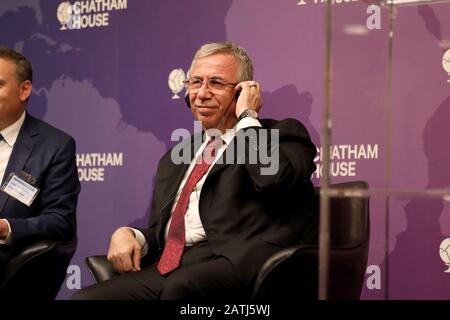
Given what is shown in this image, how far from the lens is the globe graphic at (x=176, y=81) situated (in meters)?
4.50

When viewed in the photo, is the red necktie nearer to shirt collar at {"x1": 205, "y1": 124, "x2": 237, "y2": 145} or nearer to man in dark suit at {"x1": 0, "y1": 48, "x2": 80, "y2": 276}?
shirt collar at {"x1": 205, "y1": 124, "x2": 237, "y2": 145}

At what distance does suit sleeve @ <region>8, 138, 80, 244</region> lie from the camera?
329 centimetres

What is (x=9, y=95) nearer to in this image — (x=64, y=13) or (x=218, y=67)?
(x=218, y=67)

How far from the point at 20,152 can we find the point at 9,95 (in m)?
0.33

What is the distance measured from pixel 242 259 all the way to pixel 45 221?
1059 millimetres

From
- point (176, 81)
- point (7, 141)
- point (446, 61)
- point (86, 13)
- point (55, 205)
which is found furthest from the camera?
point (86, 13)

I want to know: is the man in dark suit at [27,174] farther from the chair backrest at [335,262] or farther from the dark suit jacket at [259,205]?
the chair backrest at [335,262]

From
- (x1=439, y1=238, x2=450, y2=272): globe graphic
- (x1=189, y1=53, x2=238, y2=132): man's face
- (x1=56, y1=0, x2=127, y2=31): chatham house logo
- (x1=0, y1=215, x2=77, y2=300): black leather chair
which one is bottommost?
(x1=0, y1=215, x2=77, y2=300): black leather chair

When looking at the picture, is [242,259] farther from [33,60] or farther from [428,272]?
[33,60]

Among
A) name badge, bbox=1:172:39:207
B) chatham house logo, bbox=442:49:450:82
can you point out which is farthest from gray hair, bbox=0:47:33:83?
chatham house logo, bbox=442:49:450:82

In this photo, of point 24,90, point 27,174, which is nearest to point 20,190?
point 27,174

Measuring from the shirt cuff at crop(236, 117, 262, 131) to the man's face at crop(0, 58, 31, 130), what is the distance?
137 cm

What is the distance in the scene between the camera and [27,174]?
11.5 feet

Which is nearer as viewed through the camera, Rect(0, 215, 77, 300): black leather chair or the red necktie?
the red necktie
